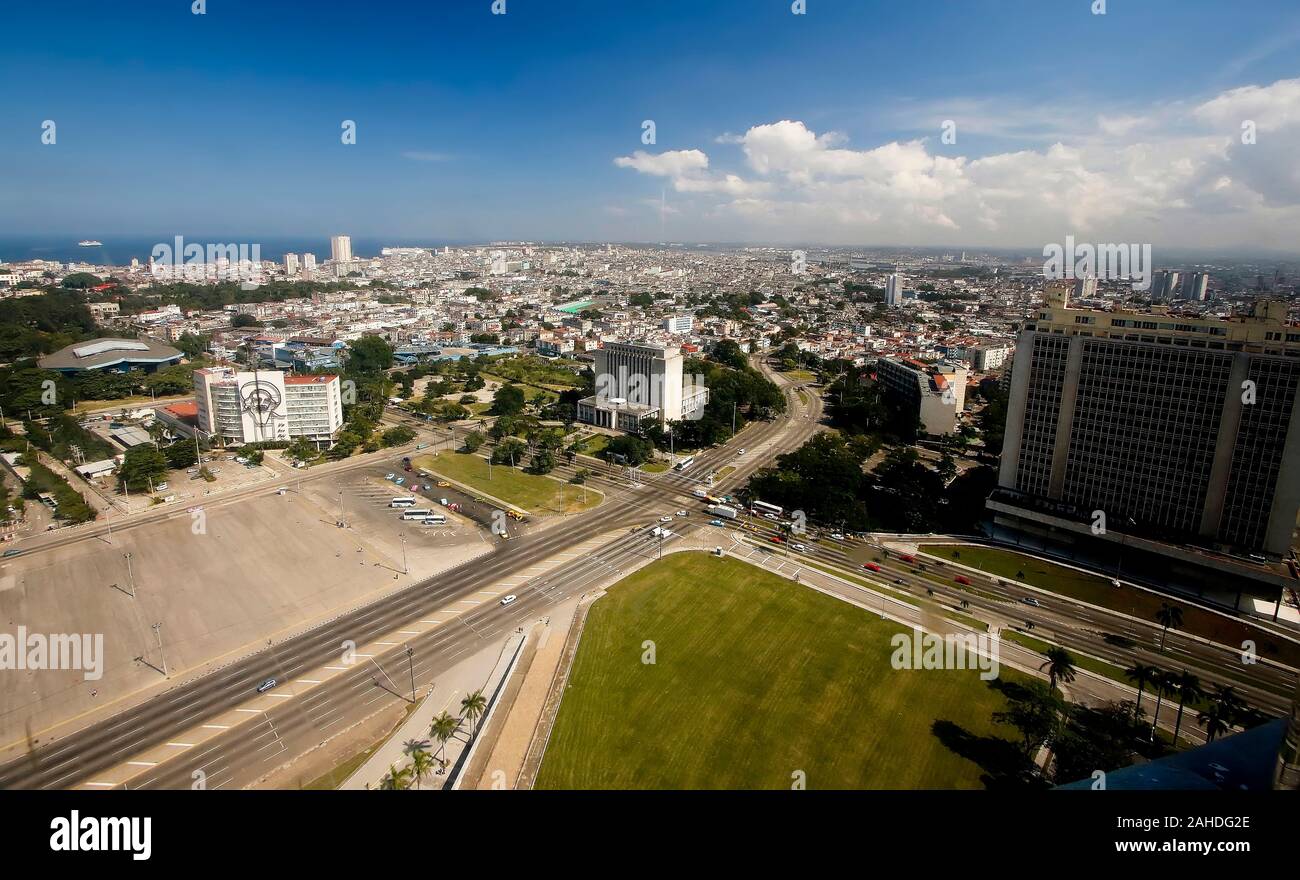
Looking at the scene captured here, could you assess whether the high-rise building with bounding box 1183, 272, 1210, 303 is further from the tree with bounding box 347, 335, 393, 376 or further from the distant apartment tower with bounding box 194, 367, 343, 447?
the distant apartment tower with bounding box 194, 367, 343, 447

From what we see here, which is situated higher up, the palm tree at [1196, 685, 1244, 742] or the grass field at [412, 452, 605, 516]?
the palm tree at [1196, 685, 1244, 742]

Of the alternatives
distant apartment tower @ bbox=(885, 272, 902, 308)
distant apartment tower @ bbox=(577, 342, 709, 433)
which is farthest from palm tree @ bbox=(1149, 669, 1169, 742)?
distant apartment tower @ bbox=(885, 272, 902, 308)

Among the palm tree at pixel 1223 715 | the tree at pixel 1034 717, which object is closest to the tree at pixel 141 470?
the tree at pixel 1034 717

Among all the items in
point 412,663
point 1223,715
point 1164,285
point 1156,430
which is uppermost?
point 1164,285

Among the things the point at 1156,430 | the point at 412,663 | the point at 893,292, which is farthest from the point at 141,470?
the point at 893,292

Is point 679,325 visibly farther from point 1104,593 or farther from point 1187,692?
point 1187,692
